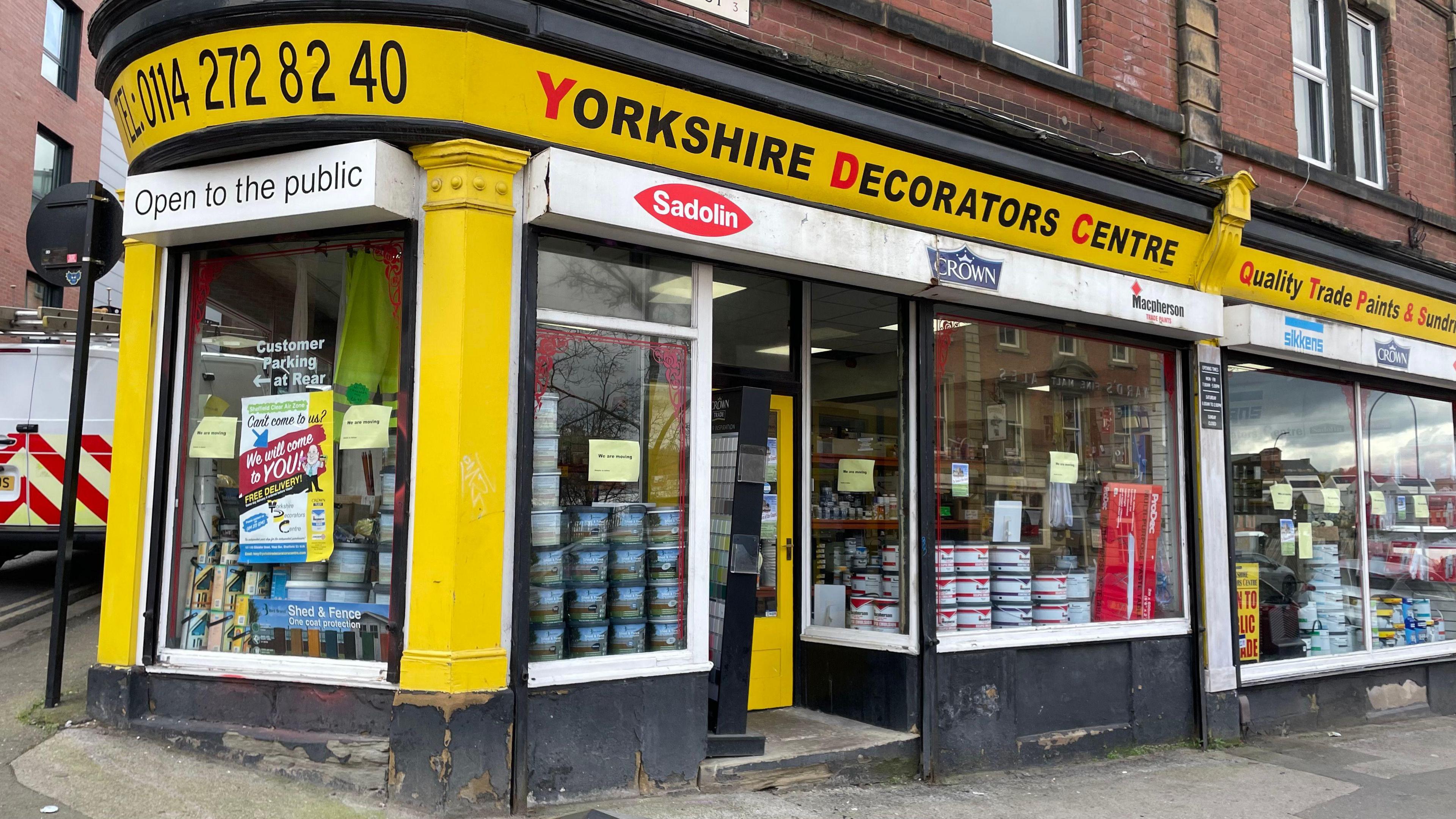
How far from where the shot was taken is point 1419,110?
34.7 feet

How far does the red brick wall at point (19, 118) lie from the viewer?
16.1 m

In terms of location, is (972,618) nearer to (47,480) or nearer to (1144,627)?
(1144,627)

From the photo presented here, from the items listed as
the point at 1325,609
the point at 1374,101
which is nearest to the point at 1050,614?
the point at 1325,609

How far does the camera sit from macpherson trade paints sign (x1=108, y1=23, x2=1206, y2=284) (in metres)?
4.76

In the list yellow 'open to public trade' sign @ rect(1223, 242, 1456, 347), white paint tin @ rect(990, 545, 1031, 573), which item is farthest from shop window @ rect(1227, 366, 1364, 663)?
white paint tin @ rect(990, 545, 1031, 573)

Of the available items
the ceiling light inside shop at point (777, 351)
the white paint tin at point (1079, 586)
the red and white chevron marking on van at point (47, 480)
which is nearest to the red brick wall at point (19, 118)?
the red and white chevron marking on van at point (47, 480)

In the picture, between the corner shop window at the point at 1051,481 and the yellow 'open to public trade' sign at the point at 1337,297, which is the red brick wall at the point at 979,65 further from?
the corner shop window at the point at 1051,481

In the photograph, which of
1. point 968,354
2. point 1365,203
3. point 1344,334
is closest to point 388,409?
point 968,354

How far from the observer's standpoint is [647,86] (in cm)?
521

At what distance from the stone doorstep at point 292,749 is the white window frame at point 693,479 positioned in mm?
927

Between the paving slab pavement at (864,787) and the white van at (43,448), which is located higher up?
the white van at (43,448)

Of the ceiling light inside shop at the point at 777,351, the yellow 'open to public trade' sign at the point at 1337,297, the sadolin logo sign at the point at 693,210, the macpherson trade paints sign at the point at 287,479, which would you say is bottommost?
the macpherson trade paints sign at the point at 287,479

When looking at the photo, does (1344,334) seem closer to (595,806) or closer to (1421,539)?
(1421,539)

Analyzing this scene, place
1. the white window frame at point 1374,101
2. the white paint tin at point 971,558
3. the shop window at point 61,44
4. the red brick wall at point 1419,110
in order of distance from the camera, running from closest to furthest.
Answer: the white paint tin at point 971,558
the white window frame at point 1374,101
the red brick wall at point 1419,110
the shop window at point 61,44
